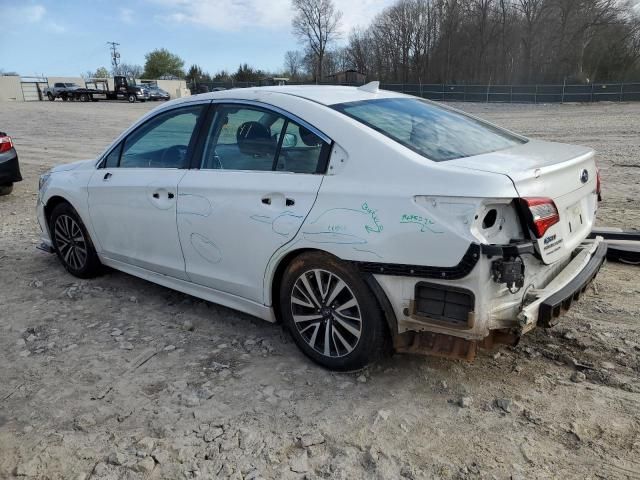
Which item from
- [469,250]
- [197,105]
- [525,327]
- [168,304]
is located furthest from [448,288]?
[168,304]

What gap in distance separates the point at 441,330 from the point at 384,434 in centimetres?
62

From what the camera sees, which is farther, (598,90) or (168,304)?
(598,90)

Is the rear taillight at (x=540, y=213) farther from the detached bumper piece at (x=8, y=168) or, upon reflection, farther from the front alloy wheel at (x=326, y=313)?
the detached bumper piece at (x=8, y=168)

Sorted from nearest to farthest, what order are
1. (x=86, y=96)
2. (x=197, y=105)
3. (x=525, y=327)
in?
(x=525, y=327)
(x=197, y=105)
(x=86, y=96)

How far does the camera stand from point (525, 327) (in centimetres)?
272

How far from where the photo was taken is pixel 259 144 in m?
3.51

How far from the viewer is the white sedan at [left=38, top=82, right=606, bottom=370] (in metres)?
2.62

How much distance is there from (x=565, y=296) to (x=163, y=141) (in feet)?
10.4

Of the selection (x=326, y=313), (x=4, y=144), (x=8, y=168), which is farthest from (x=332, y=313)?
(x=4, y=144)

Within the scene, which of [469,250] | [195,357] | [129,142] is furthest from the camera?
[129,142]

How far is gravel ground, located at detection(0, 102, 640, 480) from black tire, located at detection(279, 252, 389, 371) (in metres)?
0.17

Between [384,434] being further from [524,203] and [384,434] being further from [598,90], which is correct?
[598,90]

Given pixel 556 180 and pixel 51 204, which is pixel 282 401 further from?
pixel 51 204

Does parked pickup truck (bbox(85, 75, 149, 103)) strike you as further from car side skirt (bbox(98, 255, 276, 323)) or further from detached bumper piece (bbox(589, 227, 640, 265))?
detached bumper piece (bbox(589, 227, 640, 265))
